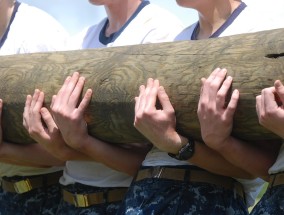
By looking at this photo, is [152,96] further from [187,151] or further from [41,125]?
[41,125]

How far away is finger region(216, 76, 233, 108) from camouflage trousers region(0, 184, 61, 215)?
5.82 feet

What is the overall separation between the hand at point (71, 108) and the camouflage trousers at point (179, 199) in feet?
1.28

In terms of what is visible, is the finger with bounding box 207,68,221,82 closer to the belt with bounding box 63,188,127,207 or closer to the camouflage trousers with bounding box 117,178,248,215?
the camouflage trousers with bounding box 117,178,248,215

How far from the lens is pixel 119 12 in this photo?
4.57m

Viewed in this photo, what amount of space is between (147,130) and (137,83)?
0.81ft

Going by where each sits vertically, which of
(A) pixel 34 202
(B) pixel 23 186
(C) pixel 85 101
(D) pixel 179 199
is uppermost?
(C) pixel 85 101

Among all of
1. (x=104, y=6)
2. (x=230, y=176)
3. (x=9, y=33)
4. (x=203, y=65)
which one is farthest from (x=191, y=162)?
(x=9, y=33)

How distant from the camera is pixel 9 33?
5.03m

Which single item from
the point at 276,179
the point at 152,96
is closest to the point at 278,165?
the point at 276,179

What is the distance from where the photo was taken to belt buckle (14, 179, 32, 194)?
4.71 metres

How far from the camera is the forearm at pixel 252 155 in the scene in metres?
3.42

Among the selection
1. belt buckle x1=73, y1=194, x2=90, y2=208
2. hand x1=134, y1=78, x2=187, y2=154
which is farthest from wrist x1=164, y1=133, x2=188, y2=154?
belt buckle x1=73, y1=194, x2=90, y2=208

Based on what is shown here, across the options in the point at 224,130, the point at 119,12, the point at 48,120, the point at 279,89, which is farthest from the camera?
the point at 119,12

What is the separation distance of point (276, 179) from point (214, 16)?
1018mm
